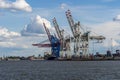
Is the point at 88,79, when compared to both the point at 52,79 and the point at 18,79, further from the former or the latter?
the point at 18,79

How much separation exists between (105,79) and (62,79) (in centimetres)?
712

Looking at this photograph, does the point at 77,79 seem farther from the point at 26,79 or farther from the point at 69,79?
the point at 26,79

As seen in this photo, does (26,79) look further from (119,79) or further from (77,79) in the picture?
(119,79)

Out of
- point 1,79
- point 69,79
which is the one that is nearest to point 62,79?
point 69,79

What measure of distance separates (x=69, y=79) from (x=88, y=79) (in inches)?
125

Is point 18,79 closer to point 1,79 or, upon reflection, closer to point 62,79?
point 1,79

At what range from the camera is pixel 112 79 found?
7131cm

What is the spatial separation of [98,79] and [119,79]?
3429 mm

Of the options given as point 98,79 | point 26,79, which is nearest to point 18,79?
point 26,79

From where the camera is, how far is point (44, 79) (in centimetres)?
7344

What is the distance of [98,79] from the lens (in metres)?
71.9

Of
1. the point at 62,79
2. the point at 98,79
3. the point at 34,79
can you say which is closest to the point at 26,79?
the point at 34,79

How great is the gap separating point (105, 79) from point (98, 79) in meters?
1.16

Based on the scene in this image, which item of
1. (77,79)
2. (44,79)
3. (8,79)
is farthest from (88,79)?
(8,79)
